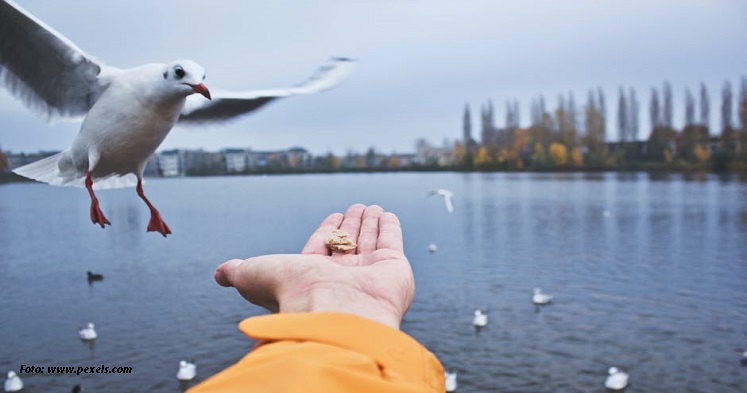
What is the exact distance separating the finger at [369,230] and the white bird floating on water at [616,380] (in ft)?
31.6

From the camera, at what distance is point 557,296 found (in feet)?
52.5

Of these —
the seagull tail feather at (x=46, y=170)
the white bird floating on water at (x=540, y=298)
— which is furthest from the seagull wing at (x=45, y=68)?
the white bird floating on water at (x=540, y=298)

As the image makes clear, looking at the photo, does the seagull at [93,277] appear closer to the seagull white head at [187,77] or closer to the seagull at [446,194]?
the seagull at [446,194]

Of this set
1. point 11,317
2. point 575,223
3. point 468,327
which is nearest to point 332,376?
point 468,327

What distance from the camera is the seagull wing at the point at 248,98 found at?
1.67 metres

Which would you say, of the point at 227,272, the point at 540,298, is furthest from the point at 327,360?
the point at 540,298

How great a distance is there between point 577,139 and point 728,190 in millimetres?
10723

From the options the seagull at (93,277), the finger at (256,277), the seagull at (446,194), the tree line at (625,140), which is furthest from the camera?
the tree line at (625,140)

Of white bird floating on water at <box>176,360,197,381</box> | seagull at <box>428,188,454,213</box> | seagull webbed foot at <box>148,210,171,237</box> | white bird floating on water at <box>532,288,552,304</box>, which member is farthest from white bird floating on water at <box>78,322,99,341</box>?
seagull webbed foot at <box>148,210,171,237</box>

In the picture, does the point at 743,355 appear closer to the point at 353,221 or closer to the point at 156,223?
the point at 353,221

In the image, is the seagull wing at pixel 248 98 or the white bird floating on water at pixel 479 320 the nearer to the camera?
the seagull wing at pixel 248 98

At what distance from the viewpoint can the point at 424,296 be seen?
16.0 meters

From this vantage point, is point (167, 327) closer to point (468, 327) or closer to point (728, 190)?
point (468, 327)

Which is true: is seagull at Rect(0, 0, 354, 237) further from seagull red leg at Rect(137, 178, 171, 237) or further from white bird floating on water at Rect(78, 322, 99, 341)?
white bird floating on water at Rect(78, 322, 99, 341)
